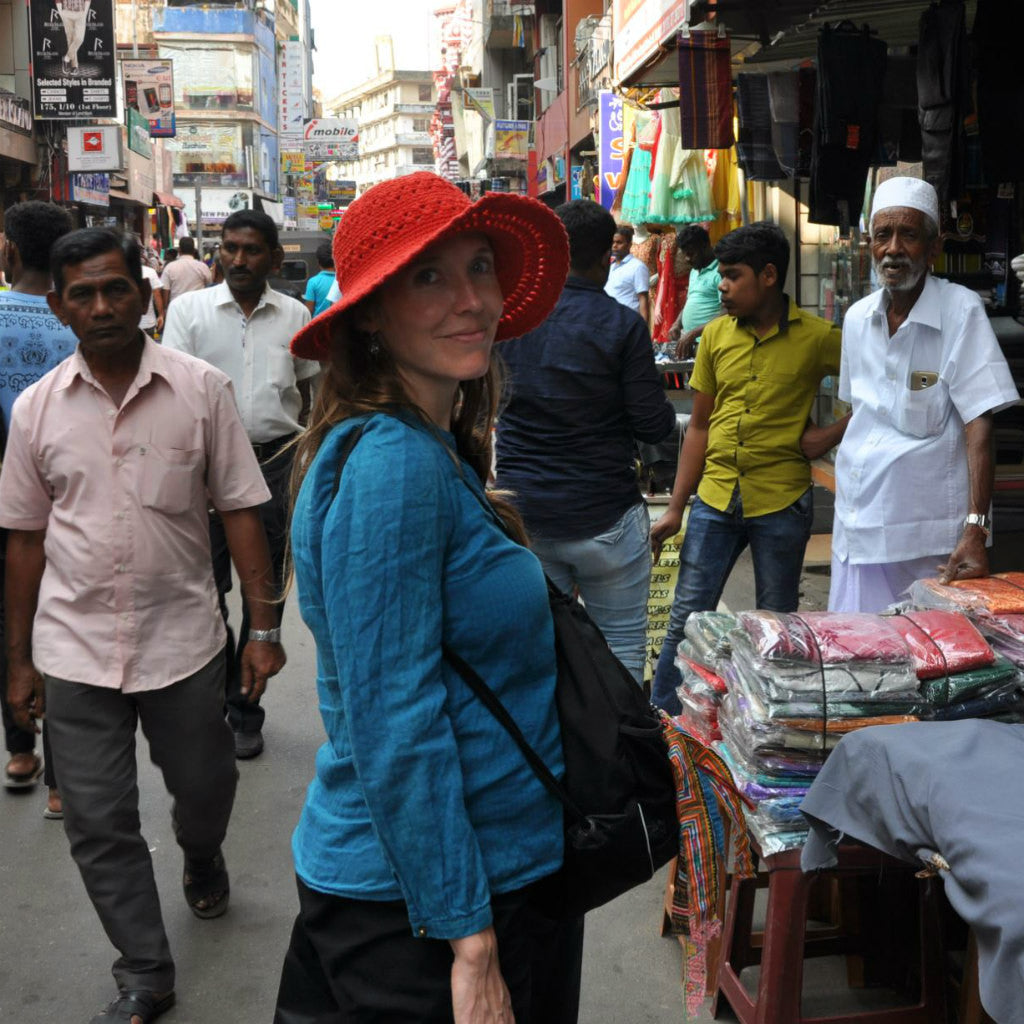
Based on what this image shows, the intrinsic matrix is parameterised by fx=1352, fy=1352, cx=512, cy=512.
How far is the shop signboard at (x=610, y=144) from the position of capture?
15.4m

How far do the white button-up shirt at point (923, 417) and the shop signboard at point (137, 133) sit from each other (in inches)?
1290

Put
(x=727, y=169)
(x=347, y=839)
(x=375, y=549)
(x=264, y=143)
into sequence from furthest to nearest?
(x=264, y=143) → (x=727, y=169) → (x=347, y=839) → (x=375, y=549)

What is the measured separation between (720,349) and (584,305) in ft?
2.03

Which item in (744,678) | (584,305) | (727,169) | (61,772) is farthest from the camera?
(727,169)

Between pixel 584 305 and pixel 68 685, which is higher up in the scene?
pixel 584 305

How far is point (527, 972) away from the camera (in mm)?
1905

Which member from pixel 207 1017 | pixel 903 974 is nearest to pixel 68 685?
pixel 207 1017

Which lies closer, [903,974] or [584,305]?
[903,974]

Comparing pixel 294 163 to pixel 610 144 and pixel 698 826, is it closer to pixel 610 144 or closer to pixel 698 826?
pixel 610 144

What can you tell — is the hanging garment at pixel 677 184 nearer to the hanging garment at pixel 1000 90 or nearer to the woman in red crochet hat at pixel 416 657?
the hanging garment at pixel 1000 90

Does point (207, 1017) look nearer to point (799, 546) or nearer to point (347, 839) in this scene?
point (347, 839)

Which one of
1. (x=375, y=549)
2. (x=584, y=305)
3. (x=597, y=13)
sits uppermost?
(x=597, y=13)

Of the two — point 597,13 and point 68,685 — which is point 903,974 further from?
point 597,13

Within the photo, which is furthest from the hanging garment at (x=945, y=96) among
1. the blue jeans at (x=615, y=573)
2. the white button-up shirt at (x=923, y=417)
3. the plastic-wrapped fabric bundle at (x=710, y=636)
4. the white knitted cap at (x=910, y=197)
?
the plastic-wrapped fabric bundle at (x=710, y=636)
